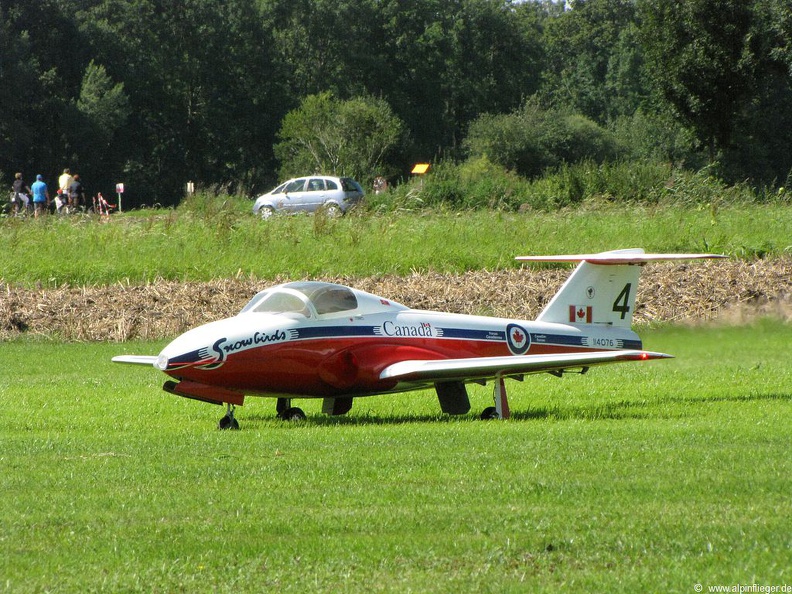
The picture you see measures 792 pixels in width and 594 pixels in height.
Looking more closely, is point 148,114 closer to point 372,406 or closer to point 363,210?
point 363,210

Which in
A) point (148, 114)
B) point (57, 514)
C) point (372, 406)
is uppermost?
point (148, 114)

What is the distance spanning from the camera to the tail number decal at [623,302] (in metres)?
16.4

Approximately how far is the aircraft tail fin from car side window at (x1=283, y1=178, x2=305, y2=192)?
31.4 m

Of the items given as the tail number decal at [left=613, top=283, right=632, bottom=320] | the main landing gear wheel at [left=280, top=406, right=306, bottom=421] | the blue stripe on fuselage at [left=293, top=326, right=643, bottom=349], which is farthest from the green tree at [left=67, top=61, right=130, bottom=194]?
the blue stripe on fuselage at [left=293, top=326, right=643, bottom=349]

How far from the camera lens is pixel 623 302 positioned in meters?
16.4

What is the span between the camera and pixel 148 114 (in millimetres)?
92062

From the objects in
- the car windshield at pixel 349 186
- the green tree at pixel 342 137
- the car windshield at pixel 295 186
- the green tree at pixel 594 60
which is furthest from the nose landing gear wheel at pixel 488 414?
the green tree at pixel 594 60

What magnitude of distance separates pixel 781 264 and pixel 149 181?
7025cm

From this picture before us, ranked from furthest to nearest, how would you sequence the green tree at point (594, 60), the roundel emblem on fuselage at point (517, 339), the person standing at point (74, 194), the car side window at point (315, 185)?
the green tree at point (594, 60) < the car side window at point (315, 185) < the person standing at point (74, 194) < the roundel emblem on fuselage at point (517, 339)

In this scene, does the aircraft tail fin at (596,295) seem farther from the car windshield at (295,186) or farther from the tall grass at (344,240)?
the car windshield at (295,186)

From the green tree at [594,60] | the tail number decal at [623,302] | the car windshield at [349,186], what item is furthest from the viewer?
the green tree at [594,60]

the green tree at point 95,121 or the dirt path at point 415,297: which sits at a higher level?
the green tree at point 95,121

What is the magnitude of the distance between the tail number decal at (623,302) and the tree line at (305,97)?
130 feet

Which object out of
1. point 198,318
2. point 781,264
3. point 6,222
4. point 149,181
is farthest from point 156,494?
point 149,181
